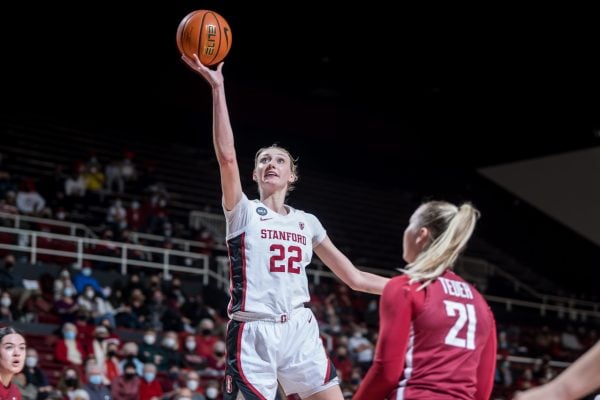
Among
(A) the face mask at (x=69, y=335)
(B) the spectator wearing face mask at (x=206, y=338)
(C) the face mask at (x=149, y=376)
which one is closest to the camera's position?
(C) the face mask at (x=149, y=376)

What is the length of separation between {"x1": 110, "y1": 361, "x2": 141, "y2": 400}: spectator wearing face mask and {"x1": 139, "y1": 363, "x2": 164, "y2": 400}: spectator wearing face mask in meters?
0.12

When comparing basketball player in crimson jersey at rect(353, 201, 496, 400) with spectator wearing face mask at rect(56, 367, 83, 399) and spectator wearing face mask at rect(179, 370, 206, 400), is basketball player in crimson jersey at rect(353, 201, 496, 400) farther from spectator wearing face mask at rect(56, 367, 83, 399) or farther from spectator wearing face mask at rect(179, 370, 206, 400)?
spectator wearing face mask at rect(179, 370, 206, 400)

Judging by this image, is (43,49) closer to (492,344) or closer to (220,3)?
(220,3)

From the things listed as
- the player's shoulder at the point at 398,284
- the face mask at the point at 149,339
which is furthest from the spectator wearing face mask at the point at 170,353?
the player's shoulder at the point at 398,284

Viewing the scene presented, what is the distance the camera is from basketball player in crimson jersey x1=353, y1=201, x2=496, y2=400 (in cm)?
338

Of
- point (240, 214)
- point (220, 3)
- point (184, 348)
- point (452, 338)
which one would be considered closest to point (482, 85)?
point (220, 3)

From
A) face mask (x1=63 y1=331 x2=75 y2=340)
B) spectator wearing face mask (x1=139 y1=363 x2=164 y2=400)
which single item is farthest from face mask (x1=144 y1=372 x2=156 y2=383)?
face mask (x1=63 y1=331 x2=75 y2=340)

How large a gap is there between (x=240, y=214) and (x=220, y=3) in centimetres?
1501

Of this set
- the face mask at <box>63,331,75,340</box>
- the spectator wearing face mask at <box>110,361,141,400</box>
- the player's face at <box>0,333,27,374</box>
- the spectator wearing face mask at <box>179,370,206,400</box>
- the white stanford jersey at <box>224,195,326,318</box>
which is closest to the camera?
the white stanford jersey at <box>224,195,326,318</box>

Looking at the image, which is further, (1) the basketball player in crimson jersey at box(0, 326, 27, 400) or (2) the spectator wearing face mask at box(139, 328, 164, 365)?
(2) the spectator wearing face mask at box(139, 328, 164, 365)

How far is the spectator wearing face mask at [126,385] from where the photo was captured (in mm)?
11719

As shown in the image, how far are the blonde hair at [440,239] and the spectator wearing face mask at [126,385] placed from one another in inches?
346

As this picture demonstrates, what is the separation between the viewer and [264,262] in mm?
5203

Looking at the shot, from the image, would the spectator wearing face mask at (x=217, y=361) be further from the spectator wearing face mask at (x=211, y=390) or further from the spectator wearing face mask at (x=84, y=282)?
the spectator wearing face mask at (x=84, y=282)
